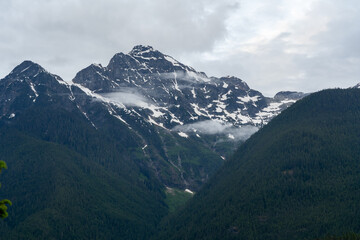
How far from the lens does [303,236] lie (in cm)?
19712

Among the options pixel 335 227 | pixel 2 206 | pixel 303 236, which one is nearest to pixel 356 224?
pixel 335 227

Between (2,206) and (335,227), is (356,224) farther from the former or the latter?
(2,206)

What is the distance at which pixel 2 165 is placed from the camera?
31516 millimetres

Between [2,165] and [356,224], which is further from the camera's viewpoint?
[356,224]

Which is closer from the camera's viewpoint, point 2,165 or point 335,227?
→ point 2,165

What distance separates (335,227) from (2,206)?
18277 centimetres

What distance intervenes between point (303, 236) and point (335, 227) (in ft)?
48.0

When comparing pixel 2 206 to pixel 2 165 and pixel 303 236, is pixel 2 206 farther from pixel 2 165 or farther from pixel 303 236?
pixel 303 236

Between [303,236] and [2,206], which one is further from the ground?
[2,206]

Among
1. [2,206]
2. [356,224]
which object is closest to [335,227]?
[356,224]

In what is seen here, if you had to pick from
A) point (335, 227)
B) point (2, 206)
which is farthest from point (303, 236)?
point (2, 206)

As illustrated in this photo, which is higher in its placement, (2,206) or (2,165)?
(2,165)

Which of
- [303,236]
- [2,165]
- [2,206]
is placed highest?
[2,165]

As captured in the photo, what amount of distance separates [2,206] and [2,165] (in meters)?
3.13
